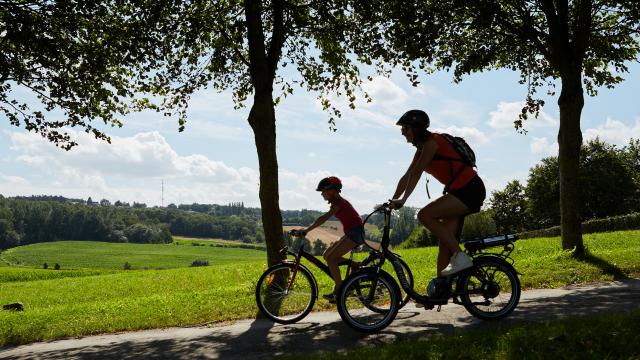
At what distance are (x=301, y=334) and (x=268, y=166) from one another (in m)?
5.31

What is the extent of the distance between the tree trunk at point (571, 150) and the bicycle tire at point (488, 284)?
7809 mm

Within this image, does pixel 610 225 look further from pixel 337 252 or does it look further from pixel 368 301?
pixel 368 301

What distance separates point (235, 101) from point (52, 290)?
18.2 meters

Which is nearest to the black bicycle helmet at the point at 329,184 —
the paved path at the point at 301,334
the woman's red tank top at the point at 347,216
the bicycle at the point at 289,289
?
the woman's red tank top at the point at 347,216

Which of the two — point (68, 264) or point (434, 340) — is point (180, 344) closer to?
point (434, 340)

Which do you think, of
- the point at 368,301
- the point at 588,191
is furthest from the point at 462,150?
the point at 588,191

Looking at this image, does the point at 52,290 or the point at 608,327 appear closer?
the point at 608,327

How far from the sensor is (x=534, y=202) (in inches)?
2314

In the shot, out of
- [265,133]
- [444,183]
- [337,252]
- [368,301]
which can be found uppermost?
[265,133]

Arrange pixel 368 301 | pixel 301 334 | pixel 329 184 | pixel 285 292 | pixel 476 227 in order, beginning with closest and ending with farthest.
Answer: pixel 368 301, pixel 301 334, pixel 329 184, pixel 285 292, pixel 476 227

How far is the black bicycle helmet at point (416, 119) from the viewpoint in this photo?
23.3ft

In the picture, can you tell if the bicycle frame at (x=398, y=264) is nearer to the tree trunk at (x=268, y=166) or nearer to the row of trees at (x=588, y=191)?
the tree trunk at (x=268, y=166)

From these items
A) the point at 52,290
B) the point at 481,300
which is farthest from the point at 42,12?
the point at 52,290

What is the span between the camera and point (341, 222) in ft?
27.4
